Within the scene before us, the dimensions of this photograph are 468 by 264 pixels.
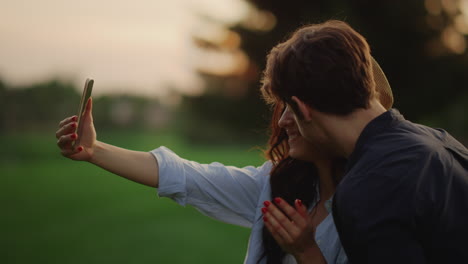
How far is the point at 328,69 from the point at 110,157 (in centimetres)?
105

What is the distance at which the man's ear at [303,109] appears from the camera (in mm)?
1791

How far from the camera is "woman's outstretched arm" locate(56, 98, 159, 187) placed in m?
2.23

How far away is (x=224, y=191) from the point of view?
2.45 m

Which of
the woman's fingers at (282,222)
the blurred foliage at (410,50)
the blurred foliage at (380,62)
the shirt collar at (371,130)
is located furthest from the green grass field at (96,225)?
the blurred foliage at (410,50)

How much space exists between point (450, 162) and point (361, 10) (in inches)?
650

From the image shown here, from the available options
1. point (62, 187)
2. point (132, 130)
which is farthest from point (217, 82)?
point (62, 187)

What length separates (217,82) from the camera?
24.0m

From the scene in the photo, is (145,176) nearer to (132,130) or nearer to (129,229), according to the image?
(129,229)

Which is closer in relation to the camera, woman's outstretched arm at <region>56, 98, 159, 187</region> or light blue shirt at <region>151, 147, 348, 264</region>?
woman's outstretched arm at <region>56, 98, 159, 187</region>

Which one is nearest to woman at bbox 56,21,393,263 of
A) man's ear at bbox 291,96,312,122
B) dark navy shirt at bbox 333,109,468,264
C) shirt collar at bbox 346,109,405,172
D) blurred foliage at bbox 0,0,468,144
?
man's ear at bbox 291,96,312,122

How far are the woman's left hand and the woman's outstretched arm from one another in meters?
0.63

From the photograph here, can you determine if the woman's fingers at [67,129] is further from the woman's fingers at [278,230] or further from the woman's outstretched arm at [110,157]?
the woman's fingers at [278,230]

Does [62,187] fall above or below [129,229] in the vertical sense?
below

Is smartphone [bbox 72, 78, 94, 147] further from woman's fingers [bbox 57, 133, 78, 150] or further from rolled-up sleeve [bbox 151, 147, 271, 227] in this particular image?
rolled-up sleeve [bbox 151, 147, 271, 227]
